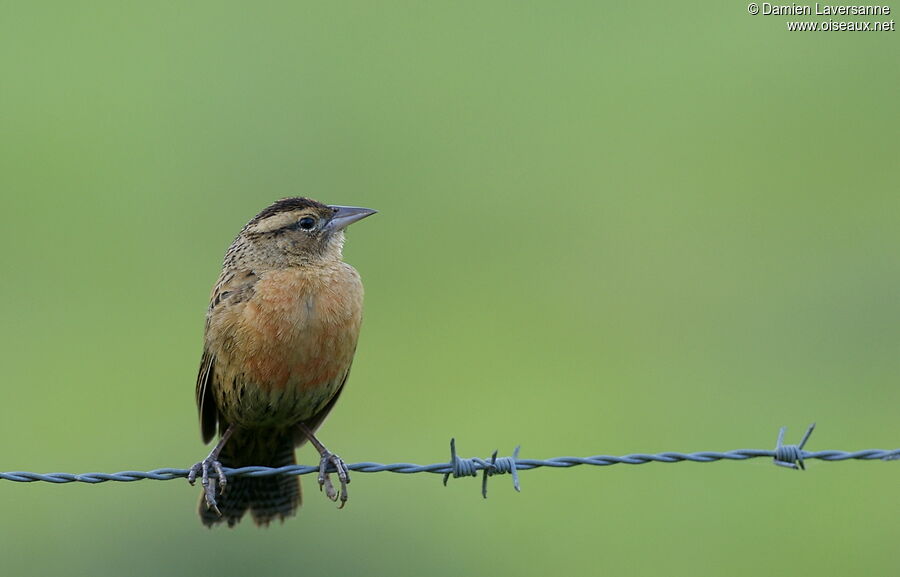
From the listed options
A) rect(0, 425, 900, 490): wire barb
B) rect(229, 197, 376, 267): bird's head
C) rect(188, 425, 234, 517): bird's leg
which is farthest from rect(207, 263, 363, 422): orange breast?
rect(0, 425, 900, 490): wire barb

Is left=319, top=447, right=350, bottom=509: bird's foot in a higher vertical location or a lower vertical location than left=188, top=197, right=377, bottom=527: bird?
lower

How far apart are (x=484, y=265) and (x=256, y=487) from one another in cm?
731

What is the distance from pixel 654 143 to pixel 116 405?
24.1 feet

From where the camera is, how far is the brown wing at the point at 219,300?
26.3ft

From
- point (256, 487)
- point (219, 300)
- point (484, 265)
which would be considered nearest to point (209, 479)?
point (256, 487)

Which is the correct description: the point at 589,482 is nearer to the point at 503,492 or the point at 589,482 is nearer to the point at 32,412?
the point at 503,492

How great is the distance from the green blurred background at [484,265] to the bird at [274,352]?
160 cm

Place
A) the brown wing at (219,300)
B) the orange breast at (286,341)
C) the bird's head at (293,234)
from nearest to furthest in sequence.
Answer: the orange breast at (286,341)
the brown wing at (219,300)
the bird's head at (293,234)

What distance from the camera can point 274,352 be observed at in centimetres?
784

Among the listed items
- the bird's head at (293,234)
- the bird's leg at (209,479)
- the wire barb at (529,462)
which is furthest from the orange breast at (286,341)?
the wire barb at (529,462)

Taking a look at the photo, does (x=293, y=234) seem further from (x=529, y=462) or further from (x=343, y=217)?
(x=529, y=462)

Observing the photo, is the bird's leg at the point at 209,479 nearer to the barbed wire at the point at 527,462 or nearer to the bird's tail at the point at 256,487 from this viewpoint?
the bird's tail at the point at 256,487

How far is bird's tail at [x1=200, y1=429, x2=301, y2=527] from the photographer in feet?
27.8

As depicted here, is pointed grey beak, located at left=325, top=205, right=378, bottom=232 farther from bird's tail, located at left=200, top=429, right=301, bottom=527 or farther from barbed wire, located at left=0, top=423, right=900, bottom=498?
barbed wire, located at left=0, top=423, right=900, bottom=498
